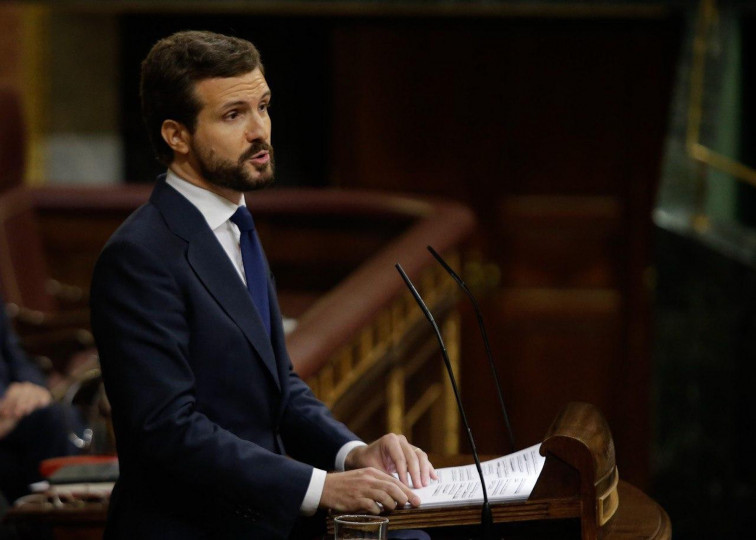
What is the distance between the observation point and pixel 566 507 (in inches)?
70.6

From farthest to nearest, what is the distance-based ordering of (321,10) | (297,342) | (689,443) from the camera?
(321,10) < (689,443) < (297,342)

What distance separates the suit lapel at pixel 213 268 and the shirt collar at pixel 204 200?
0.04 feet

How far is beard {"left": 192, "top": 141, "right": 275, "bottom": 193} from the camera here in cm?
194

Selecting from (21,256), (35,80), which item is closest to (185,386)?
(21,256)

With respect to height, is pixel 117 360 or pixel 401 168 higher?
pixel 117 360

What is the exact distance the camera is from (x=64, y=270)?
6.26 m

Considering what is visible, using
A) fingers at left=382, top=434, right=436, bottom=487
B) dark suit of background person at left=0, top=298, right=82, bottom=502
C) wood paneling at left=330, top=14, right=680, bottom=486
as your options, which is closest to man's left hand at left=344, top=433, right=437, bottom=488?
fingers at left=382, top=434, right=436, bottom=487

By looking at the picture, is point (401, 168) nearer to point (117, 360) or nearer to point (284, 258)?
point (284, 258)

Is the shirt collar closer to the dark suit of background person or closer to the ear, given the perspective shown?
the ear

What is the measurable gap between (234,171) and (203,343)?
0.26 metres

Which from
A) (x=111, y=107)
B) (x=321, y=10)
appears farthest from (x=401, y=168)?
(x=111, y=107)

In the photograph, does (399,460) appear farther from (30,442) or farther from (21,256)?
(21,256)

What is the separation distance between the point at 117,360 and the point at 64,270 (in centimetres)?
456

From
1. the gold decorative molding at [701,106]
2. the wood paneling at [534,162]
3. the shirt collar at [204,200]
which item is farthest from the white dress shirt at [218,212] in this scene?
the wood paneling at [534,162]
